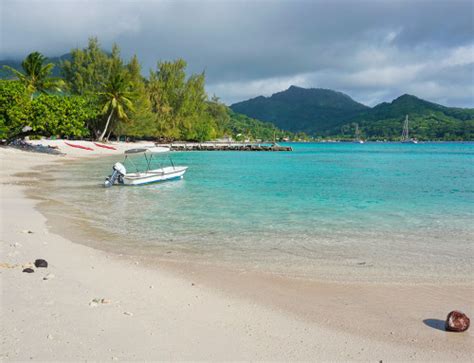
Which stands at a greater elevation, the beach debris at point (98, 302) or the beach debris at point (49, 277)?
the beach debris at point (49, 277)

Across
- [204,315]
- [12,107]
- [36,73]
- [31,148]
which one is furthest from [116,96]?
[204,315]

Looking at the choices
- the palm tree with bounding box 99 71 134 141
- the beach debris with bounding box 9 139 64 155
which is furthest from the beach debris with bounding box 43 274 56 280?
the palm tree with bounding box 99 71 134 141

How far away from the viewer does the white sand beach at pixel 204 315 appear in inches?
189

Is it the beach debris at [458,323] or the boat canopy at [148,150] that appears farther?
the boat canopy at [148,150]

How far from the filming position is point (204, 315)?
233 inches

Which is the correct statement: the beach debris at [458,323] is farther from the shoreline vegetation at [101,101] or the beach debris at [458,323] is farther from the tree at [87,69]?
the tree at [87,69]

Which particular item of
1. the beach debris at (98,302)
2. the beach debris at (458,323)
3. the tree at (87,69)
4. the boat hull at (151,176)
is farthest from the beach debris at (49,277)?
the tree at (87,69)

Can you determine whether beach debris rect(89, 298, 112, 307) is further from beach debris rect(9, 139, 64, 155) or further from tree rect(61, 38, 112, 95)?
tree rect(61, 38, 112, 95)

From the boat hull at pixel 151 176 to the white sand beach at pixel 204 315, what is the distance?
16.8 m

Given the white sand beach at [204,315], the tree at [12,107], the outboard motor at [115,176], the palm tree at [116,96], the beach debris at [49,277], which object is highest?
the palm tree at [116,96]

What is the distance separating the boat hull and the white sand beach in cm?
1677

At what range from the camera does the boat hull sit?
25.6 metres

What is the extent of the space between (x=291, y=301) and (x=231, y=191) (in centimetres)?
1747

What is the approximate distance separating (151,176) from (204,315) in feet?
72.0
